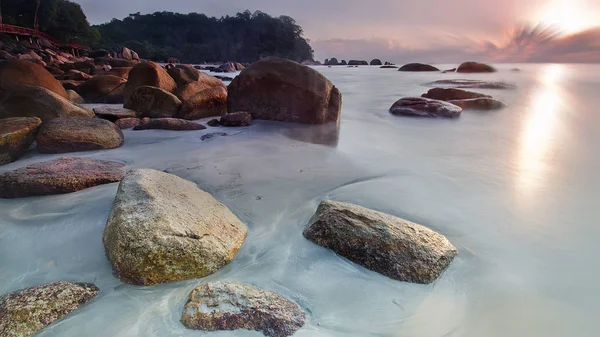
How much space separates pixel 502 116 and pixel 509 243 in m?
6.50

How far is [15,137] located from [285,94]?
376cm

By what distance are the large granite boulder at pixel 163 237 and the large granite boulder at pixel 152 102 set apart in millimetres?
4315

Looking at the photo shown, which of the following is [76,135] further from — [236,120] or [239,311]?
[239,311]

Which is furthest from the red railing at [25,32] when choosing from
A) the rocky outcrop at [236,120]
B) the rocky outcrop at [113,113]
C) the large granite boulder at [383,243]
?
the large granite boulder at [383,243]

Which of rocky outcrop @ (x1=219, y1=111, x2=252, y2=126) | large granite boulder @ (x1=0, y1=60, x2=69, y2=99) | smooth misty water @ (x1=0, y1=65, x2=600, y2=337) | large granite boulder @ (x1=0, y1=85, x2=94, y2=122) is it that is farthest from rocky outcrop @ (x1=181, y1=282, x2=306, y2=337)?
large granite boulder @ (x1=0, y1=60, x2=69, y2=99)

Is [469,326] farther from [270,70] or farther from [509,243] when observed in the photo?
[270,70]

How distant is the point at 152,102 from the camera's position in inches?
243

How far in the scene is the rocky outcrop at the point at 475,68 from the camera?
85.8 ft

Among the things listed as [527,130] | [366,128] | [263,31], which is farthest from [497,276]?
[263,31]

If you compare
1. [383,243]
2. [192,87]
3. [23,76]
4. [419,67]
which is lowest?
[383,243]

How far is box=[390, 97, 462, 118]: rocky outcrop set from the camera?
7.16 meters

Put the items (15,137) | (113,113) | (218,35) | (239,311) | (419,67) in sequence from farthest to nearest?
(218,35) → (419,67) → (113,113) → (15,137) → (239,311)

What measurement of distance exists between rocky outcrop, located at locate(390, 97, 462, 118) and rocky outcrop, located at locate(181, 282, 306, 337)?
6.41 metres

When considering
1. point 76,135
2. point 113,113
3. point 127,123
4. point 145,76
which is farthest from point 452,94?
point 76,135
